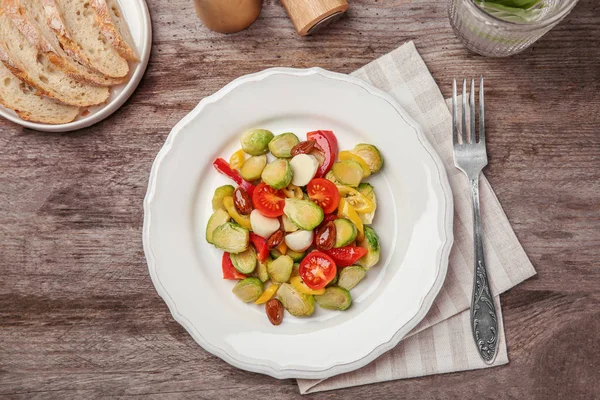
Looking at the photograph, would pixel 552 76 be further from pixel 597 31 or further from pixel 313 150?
pixel 313 150

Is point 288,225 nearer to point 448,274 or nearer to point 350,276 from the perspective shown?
point 350,276

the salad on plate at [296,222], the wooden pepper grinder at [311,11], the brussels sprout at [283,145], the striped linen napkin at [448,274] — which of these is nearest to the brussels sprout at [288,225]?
the salad on plate at [296,222]

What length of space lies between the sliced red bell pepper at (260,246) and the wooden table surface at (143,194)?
0.42 meters

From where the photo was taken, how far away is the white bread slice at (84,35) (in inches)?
76.2

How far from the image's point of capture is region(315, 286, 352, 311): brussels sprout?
5.97 feet

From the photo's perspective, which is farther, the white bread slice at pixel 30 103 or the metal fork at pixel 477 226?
the white bread slice at pixel 30 103

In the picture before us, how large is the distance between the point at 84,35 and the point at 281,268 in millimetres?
1090

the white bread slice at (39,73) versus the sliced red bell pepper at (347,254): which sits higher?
the white bread slice at (39,73)

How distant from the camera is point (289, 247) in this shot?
185cm

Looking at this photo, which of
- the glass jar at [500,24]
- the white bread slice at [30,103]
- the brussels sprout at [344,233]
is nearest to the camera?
the glass jar at [500,24]

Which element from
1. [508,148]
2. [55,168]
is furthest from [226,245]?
[508,148]

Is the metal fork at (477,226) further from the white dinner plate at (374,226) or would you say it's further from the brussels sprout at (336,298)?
the brussels sprout at (336,298)

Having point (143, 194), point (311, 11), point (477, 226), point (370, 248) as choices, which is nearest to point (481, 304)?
point (477, 226)

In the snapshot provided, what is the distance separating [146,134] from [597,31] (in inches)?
63.7
